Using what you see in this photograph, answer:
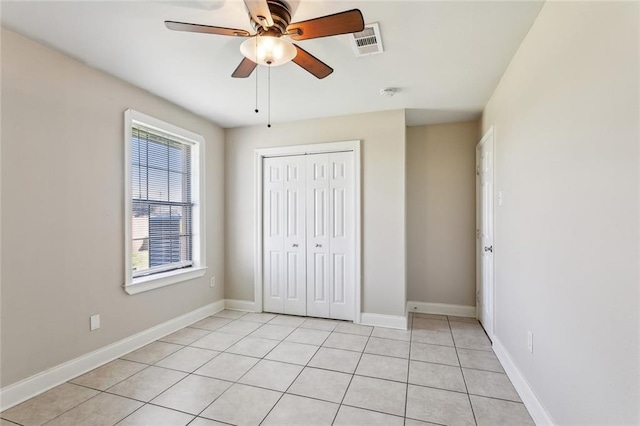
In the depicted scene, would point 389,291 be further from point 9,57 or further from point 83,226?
point 9,57

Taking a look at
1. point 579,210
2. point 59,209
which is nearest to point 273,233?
point 59,209

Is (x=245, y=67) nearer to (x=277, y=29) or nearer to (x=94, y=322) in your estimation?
(x=277, y=29)

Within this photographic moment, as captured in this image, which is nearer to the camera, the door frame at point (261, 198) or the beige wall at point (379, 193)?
the beige wall at point (379, 193)

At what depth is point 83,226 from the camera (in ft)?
8.15

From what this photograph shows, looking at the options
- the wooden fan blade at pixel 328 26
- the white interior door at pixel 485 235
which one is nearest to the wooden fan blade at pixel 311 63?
the wooden fan blade at pixel 328 26

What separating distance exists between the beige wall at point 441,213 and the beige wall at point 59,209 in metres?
3.34

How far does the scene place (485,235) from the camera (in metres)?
3.38

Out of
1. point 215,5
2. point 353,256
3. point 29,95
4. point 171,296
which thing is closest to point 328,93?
point 215,5

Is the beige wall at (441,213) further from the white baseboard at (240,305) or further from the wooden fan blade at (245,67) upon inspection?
the wooden fan blade at (245,67)

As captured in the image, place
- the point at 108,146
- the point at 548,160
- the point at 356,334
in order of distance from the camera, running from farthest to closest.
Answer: the point at 356,334
the point at 108,146
the point at 548,160

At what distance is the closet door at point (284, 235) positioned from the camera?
3.96 m

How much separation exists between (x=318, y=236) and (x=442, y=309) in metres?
1.95

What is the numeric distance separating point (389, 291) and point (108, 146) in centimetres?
326

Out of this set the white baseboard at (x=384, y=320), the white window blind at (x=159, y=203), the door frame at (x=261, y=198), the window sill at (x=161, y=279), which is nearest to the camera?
the window sill at (x=161, y=279)
